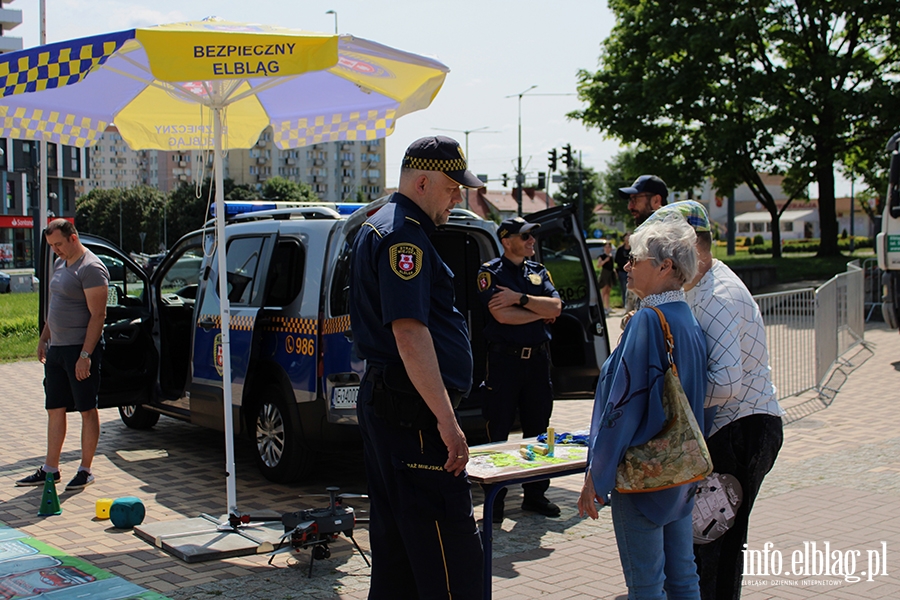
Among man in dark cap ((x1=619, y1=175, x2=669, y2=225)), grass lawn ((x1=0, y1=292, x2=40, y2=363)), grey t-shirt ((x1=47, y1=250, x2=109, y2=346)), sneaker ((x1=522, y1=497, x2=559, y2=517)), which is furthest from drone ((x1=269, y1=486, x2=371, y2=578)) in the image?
grass lawn ((x1=0, y1=292, x2=40, y2=363))

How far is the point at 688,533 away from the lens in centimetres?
340

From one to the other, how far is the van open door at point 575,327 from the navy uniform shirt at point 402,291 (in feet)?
11.5

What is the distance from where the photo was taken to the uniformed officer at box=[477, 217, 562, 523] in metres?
6.02

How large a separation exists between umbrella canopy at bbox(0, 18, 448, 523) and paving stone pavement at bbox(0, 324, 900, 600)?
2.41ft

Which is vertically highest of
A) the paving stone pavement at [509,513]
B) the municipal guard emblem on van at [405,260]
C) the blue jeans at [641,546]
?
the municipal guard emblem on van at [405,260]

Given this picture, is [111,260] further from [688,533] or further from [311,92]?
[688,533]

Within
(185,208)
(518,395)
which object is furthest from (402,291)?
(185,208)

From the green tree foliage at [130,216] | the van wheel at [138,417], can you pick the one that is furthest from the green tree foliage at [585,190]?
the van wheel at [138,417]

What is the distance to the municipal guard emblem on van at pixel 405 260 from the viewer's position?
3223 millimetres

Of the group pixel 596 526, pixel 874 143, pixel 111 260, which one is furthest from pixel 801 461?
pixel 874 143

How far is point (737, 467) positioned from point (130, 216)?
291ft

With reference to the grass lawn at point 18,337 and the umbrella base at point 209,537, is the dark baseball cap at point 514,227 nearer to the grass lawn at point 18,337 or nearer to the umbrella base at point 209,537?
the umbrella base at point 209,537

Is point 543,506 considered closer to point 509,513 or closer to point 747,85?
point 509,513

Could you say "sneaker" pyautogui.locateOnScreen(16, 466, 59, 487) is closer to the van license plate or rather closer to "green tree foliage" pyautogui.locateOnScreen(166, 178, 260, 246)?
the van license plate
